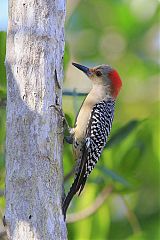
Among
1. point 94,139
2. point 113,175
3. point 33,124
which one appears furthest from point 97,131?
point 33,124

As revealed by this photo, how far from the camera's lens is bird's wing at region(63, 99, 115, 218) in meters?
4.73

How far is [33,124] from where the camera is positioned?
3.82 meters

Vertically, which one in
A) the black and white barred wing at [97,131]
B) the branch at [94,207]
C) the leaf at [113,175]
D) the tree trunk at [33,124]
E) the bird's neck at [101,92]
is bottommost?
the branch at [94,207]

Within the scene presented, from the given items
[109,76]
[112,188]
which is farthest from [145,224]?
[109,76]

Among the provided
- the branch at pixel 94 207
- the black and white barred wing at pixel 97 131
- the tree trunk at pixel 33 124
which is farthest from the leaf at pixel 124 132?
the tree trunk at pixel 33 124

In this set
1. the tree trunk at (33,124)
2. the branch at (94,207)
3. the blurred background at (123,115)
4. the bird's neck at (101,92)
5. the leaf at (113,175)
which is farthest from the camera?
the bird's neck at (101,92)

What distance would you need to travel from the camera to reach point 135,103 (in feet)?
21.3

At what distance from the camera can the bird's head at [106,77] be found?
18.5 ft

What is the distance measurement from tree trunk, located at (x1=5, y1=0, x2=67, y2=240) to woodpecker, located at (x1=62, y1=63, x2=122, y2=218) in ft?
1.86

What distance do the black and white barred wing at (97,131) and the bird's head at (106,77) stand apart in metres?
0.24

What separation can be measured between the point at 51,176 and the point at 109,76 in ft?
6.46

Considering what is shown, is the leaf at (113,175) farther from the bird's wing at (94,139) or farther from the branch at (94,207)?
the branch at (94,207)

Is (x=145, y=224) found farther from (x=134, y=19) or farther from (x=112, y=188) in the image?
(x=134, y=19)

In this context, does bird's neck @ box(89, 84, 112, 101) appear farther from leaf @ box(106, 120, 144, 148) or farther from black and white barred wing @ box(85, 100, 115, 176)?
leaf @ box(106, 120, 144, 148)
